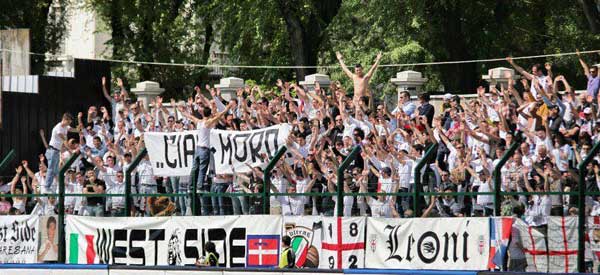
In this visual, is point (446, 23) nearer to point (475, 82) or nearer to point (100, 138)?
point (475, 82)

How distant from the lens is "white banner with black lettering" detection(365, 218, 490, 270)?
18.7 metres

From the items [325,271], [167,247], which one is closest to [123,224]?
[167,247]

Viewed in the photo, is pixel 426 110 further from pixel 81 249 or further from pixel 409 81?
pixel 81 249

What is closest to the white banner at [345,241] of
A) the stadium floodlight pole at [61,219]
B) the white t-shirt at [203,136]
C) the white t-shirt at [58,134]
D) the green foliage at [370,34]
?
the white t-shirt at [203,136]

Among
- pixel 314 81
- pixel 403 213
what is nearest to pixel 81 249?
pixel 403 213

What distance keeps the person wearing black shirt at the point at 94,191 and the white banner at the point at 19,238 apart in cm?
99

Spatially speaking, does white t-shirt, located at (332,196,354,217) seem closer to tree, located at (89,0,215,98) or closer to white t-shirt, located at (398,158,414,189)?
white t-shirt, located at (398,158,414,189)

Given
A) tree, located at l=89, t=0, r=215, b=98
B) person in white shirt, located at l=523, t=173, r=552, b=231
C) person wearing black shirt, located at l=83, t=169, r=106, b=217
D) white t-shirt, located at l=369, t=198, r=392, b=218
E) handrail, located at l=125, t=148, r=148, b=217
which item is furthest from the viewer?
tree, located at l=89, t=0, r=215, b=98

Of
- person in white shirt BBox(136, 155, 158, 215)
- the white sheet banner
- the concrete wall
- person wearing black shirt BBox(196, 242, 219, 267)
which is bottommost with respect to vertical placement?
person wearing black shirt BBox(196, 242, 219, 267)

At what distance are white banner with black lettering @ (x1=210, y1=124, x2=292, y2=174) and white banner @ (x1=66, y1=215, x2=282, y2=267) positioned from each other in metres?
1.21

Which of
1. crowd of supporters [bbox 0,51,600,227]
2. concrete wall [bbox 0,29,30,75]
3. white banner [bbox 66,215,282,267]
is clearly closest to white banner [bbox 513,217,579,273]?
crowd of supporters [bbox 0,51,600,227]

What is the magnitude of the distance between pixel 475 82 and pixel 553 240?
20.9 metres

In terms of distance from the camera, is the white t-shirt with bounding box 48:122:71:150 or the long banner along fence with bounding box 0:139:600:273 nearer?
the long banner along fence with bounding box 0:139:600:273

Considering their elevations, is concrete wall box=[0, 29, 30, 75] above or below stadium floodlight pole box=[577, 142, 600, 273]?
above
